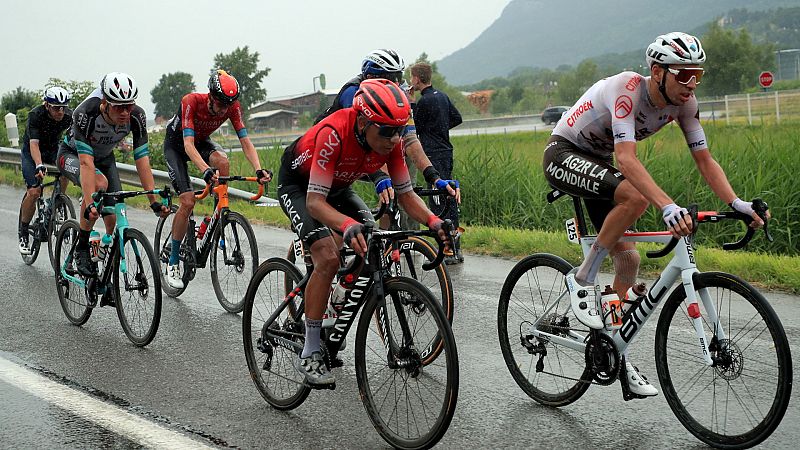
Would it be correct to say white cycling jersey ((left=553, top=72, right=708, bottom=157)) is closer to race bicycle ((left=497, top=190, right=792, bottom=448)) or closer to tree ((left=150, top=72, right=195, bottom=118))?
race bicycle ((left=497, top=190, right=792, bottom=448))

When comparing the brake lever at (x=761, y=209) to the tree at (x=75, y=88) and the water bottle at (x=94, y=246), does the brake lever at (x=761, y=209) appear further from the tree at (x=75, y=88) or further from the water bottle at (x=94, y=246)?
the tree at (x=75, y=88)

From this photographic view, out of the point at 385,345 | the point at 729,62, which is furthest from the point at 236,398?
the point at 729,62

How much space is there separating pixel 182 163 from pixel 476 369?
4.55 m

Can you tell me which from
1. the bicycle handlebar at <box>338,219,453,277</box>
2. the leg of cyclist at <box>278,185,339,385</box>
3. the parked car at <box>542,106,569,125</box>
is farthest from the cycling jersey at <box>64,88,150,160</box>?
the parked car at <box>542,106,569,125</box>

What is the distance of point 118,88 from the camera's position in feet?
27.7

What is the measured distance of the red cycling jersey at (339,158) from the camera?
18.2 feet

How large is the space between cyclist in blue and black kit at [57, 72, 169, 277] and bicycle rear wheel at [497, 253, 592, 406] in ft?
11.3

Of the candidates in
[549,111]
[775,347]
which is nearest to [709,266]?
[775,347]

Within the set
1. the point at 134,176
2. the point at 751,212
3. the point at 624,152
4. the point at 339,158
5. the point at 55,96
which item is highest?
the point at 55,96

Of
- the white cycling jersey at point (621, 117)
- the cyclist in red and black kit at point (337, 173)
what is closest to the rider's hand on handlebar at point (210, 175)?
the cyclist in red and black kit at point (337, 173)

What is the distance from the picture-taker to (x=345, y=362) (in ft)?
23.5

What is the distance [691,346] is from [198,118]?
603cm

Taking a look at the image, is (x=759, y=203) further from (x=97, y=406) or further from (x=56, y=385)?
(x=56, y=385)

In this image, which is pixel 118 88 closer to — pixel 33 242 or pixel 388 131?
pixel 388 131
